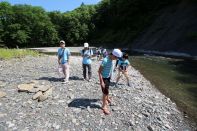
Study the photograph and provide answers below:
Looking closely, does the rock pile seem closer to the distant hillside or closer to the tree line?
the distant hillside

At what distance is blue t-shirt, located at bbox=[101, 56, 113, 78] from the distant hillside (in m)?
40.5

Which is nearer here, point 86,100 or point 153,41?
point 86,100

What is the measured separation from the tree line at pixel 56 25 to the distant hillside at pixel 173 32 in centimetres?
3044

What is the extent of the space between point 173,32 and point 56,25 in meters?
80.7

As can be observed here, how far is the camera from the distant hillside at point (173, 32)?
57.7 metres

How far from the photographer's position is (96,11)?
142 meters

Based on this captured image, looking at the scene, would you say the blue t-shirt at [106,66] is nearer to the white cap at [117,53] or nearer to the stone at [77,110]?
the white cap at [117,53]

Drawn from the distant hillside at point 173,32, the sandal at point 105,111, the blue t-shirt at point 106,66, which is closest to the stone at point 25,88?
the sandal at point 105,111

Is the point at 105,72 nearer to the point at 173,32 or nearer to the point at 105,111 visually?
the point at 105,111

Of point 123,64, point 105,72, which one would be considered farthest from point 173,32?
point 105,72

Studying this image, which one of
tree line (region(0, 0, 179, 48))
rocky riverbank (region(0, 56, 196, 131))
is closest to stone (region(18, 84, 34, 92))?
rocky riverbank (region(0, 56, 196, 131))

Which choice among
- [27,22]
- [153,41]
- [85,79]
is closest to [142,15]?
[153,41]

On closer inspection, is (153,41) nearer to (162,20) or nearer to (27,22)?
(162,20)

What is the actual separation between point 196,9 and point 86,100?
194 ft
